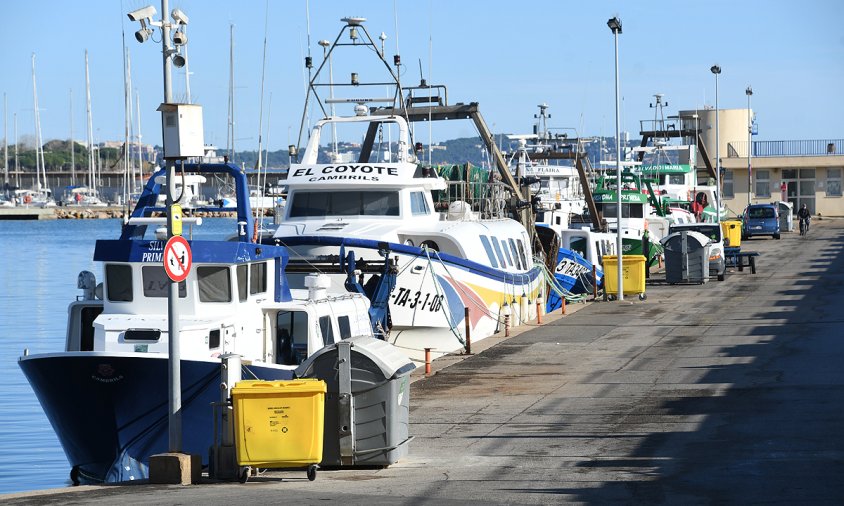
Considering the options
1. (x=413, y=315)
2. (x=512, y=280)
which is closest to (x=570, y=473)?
(x=413, y=315)

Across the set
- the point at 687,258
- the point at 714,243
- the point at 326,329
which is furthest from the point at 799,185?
the point at 326,329

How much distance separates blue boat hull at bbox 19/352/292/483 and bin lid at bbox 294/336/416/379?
8.55ft

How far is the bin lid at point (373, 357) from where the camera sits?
14445 millimetres

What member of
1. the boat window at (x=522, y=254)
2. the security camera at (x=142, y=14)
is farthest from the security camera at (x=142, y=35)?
the boat window at (x=522, y=254)

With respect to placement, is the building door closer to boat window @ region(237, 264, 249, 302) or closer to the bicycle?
the bicycle

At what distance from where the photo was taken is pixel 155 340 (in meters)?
17.8

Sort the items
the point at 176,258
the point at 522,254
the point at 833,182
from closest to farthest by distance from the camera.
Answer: the point at 176,258, the point at 522,254, the point at 833,182

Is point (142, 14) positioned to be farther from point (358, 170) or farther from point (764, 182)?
point (764, 182)

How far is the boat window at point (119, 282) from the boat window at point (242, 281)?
1115 millimetres

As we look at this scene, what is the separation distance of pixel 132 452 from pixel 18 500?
441 centimetres

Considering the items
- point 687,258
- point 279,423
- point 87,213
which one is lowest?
point 279,423

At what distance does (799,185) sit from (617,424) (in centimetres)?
8143

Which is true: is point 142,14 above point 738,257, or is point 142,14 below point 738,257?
above

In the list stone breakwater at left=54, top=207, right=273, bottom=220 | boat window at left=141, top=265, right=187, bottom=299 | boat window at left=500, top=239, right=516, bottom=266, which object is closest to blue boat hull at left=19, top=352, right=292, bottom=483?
boat window at left=141, top=265, right=187, bottom=299
